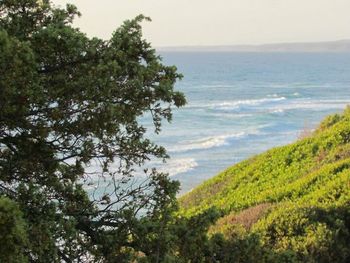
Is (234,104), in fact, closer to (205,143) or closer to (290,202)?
(205,143)

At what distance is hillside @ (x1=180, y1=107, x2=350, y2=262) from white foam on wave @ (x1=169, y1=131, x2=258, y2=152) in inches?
938

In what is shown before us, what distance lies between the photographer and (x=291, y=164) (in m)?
19.9

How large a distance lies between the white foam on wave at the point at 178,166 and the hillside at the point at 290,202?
15.2 m

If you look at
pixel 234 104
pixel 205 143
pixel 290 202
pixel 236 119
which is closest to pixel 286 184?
pixel 290 202

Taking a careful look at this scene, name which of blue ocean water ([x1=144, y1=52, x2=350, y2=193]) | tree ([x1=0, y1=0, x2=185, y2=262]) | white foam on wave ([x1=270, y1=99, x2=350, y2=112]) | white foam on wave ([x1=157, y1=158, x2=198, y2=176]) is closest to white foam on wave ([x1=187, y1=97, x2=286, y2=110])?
blue ocean water ([x1=144, y1=52, x2=350, y2=193])

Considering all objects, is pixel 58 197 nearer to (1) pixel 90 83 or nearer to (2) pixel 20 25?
(1) pixel 90 83

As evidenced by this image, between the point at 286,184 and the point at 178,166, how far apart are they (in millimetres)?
22938

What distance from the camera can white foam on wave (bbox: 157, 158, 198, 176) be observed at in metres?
37.1

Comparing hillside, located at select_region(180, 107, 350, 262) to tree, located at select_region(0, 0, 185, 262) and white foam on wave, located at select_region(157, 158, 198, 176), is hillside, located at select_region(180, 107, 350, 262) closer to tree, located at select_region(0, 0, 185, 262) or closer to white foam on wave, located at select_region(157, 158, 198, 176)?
tree, located at select_region(0, 0, 185, 262)

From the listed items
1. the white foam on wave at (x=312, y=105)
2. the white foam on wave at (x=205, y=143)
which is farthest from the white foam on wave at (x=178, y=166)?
the white foam on wave at (x=312, y=105)

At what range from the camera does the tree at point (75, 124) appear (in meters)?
5.95

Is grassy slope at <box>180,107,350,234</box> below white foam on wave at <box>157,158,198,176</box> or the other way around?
the other way around

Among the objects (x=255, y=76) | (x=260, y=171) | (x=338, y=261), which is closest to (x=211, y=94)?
(x=255, y=76)

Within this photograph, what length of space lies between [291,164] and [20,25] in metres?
14.6
